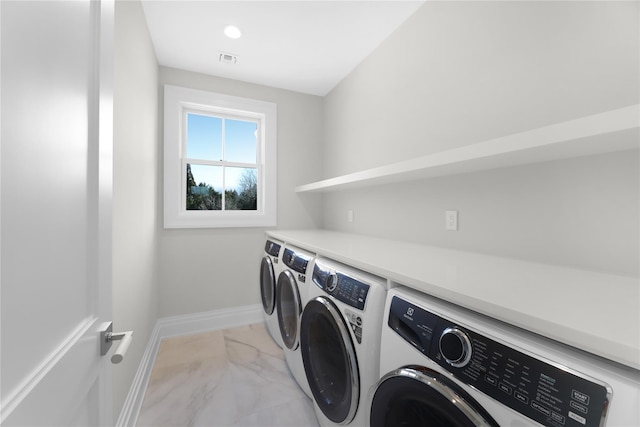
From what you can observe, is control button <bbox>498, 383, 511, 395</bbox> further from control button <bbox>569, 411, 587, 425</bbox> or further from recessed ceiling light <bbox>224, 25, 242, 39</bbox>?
recessed ceiling light <bbox>224, 25, 242, 39</bbox>

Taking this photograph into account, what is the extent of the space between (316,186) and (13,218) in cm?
196

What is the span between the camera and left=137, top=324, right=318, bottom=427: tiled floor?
144 cm

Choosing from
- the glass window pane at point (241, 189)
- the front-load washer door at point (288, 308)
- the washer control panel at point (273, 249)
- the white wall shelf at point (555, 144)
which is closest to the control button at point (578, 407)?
the white wall shelf at point (555, 144)

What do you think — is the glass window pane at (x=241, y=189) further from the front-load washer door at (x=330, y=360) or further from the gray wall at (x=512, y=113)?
the front-load washer door at (x=330, y=360)

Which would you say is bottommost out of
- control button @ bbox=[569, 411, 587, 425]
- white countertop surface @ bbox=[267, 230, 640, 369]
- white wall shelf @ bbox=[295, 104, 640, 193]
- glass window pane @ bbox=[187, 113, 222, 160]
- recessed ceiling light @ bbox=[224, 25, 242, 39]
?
control button @ bbox=[569, 411, 587, 425]

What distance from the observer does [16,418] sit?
1.12 ft

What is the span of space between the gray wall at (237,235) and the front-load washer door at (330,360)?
4.58ft

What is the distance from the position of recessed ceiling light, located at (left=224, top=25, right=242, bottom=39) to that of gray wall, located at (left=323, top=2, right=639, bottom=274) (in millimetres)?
1098

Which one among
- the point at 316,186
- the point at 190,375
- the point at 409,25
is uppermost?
the point at 409,25

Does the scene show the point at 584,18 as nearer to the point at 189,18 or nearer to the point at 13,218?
the point at 13,218

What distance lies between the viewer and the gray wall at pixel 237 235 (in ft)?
7.72

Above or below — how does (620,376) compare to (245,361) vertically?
above

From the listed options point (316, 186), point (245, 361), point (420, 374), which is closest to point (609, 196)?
point (420, 374)

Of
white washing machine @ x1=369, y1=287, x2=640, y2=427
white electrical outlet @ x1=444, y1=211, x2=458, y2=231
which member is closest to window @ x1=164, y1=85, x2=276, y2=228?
white electrical outlet @ x1=444, y1=211, x2=458, y2=231
